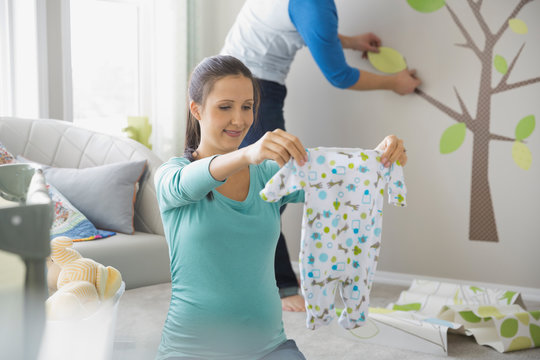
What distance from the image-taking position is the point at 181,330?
3.28ft

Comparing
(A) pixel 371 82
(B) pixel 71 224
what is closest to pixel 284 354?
(B) pixel 71 224

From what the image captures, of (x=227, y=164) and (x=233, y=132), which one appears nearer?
(x=227, y=164)

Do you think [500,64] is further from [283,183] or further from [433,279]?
[283,183]

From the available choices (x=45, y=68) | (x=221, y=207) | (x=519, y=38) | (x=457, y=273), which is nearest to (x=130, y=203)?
(x=45, y=68)

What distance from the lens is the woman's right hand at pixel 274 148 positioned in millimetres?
890

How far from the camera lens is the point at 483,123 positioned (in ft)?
8.51

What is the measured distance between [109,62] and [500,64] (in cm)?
205

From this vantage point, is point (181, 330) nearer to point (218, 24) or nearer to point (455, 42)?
point (455, 42)

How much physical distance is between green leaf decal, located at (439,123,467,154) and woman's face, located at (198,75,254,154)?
1.78 meters

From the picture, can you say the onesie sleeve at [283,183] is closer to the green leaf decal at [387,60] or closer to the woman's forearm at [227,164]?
the woman's forearm at [227,164]

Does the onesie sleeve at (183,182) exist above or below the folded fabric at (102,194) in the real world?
above

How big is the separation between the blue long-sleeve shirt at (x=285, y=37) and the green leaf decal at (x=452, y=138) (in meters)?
0.64

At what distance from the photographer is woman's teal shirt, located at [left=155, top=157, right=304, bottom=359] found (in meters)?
0.98

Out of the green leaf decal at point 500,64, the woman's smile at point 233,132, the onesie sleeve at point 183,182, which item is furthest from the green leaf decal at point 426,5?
the onesie sleeve at point 183,182
